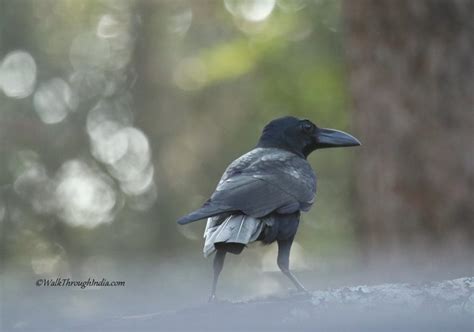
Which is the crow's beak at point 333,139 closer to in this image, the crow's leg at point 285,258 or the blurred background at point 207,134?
the crow's leg at point 285,258

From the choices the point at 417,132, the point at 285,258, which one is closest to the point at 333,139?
the point at 285,258

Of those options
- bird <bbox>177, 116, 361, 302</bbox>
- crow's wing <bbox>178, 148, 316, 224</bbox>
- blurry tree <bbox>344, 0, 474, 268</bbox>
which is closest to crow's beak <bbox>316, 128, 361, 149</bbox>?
bird <bbox>177, 116, 361, 302</bbox>

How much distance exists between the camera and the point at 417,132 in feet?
23.0

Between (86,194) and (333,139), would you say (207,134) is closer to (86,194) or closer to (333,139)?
(86,194)

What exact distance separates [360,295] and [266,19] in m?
6.82

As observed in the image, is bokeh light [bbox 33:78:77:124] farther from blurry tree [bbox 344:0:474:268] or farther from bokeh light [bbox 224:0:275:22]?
blurry tree [bbox 344:0:474:268]

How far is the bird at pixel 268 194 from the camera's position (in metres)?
3.38

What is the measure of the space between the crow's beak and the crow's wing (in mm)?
175

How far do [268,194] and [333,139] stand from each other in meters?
0.81

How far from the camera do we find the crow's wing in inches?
135

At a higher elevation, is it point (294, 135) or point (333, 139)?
point (294, 135)

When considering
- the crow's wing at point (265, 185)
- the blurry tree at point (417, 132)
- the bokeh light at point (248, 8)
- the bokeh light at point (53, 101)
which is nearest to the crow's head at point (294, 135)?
the crow's wing at point (265, 185)

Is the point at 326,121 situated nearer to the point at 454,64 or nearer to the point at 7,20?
the point at 454,64

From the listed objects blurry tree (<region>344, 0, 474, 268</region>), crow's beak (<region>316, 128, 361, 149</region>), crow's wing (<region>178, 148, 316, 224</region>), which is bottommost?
crow's wing (<region>178, 148, 316, 224</region>)
